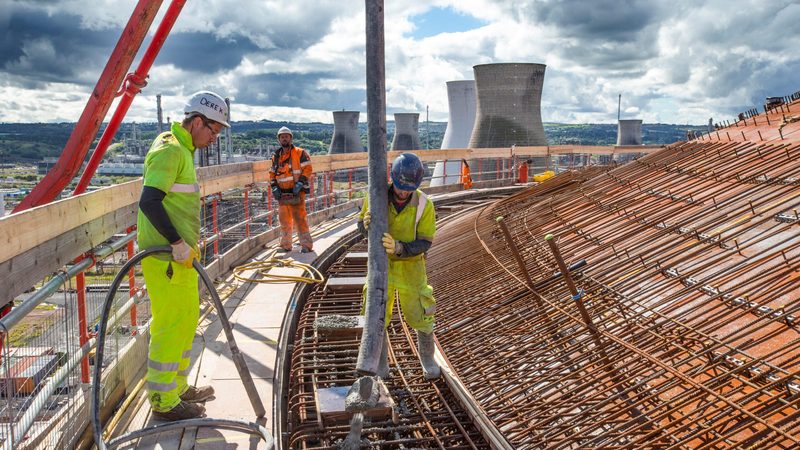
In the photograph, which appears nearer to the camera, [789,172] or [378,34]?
[378,34]

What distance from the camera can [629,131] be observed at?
45781mm

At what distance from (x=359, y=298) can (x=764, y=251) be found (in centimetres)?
386

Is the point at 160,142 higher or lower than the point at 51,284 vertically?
higher

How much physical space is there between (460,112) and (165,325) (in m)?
29.3

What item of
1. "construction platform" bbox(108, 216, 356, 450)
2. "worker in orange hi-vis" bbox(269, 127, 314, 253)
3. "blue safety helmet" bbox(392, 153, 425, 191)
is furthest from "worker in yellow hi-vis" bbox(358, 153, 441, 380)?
"worker in orange hi-vis" bbox(269, 127, 314, 253)

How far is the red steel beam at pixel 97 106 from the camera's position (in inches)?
248

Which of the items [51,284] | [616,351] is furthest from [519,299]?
[51,284]

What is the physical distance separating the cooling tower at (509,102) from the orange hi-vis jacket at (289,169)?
16662 millimetres

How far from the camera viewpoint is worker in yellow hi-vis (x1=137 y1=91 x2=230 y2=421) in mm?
3635

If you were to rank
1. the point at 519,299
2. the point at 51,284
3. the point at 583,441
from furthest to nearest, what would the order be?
the point at 519,299
the point at 583,441
the point at 51,284

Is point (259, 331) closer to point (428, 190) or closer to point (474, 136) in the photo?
point (428, 190)

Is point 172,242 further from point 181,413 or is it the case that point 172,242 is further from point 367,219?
point 367,219

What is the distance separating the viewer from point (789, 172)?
739cm

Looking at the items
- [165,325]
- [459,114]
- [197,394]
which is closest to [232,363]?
[197,394]
